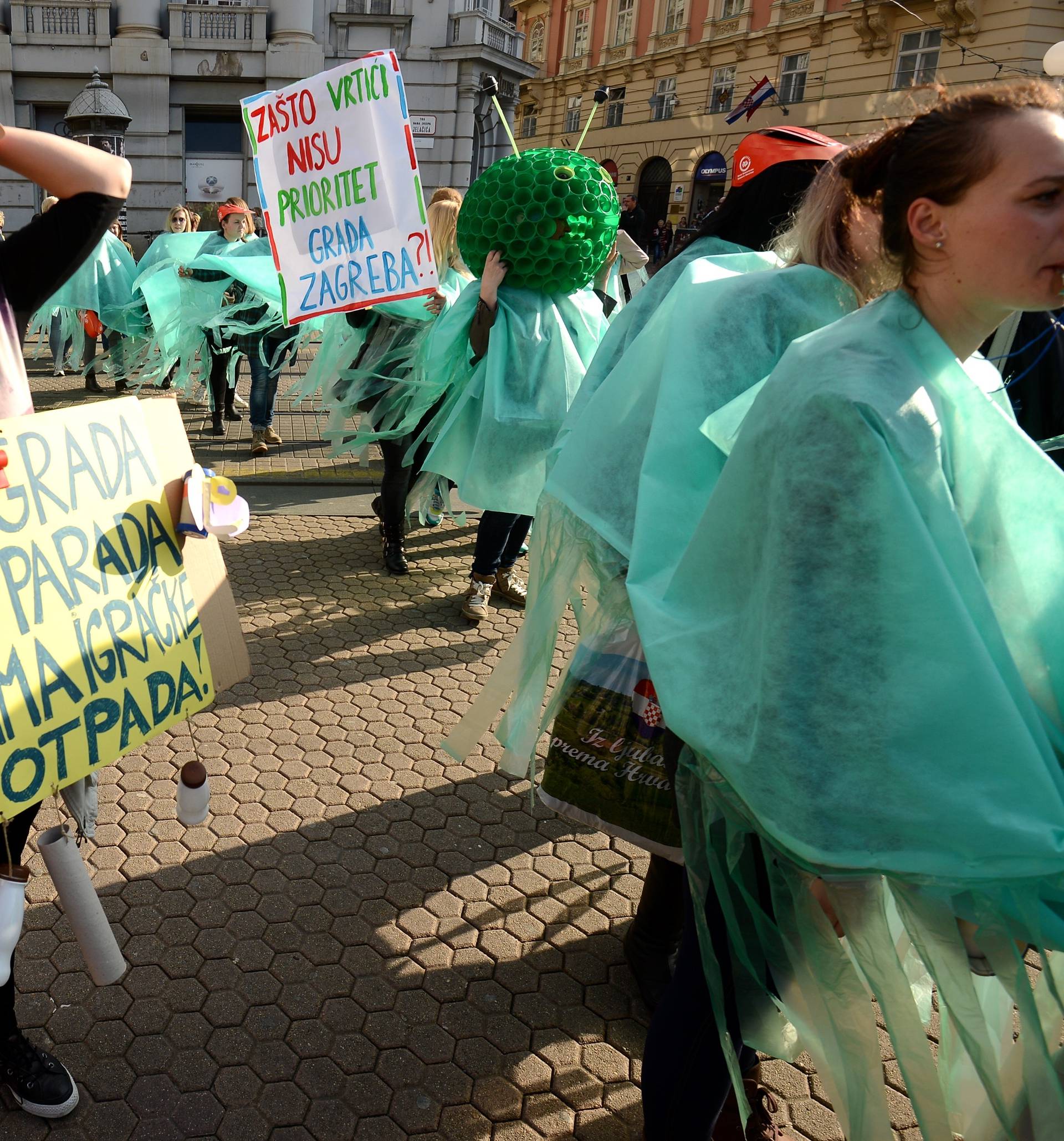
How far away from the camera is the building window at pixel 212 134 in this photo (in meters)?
22.5

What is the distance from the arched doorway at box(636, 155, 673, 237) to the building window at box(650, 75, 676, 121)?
1.19m

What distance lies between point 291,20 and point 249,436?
Answer: 17444 millimetres

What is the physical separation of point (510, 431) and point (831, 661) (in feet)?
9.53

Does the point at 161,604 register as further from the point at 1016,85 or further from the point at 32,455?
the point at 1016,85

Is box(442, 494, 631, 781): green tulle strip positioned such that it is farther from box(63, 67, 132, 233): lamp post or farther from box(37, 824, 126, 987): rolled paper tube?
box(63, 67, 132, 233): lamp post

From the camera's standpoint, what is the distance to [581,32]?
3344 cm

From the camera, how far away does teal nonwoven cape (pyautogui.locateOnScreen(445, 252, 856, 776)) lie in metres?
1.69

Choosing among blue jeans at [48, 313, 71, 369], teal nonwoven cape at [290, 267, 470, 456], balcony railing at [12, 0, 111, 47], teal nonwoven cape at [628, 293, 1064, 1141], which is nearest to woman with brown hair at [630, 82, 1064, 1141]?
teal nonwoven cape at [628, 293, 1064, 1141]

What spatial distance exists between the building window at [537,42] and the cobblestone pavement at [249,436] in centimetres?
2992

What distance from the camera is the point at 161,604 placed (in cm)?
188

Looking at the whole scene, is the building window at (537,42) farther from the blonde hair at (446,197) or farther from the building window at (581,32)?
the blonde hair at (446,197)

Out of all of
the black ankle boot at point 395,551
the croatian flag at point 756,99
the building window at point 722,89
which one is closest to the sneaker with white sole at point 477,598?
the black ankle boot at point 395,551

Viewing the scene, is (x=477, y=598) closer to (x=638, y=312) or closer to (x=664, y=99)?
(x=638, y=312)

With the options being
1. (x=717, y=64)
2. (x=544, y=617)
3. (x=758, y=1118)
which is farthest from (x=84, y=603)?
(x=717, y=64)
